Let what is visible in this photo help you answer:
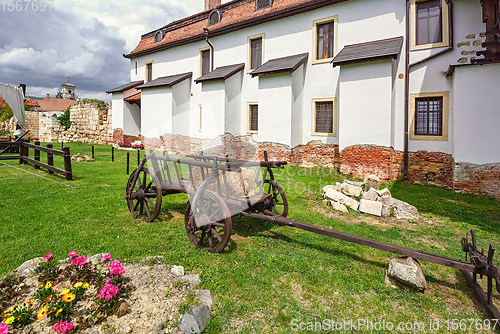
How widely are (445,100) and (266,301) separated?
9.97 meters

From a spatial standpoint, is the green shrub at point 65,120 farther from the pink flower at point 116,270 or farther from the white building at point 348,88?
the pink flower at point 116,270

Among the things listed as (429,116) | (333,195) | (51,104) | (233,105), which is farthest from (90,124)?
(51,104)

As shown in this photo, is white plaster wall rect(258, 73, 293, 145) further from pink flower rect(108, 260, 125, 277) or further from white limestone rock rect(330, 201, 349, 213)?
pink flower rect(108, 260, 125, 277)

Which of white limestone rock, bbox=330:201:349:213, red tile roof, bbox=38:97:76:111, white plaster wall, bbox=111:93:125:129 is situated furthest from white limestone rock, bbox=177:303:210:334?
red tile roof, bbox=38:97:76:111

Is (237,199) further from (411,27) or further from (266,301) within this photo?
(411,27)

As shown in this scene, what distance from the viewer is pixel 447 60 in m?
8.67

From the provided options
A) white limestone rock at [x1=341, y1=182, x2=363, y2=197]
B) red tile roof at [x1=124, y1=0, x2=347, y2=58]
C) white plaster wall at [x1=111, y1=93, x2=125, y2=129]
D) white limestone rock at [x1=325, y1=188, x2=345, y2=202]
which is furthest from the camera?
white plaster wall at [x1=111, y1=93, x2=125, y2=129]

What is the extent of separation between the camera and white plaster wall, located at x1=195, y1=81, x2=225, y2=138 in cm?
1363

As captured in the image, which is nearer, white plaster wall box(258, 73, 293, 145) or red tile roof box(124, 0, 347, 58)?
white plaster wall box(258, 73, 293, 145)

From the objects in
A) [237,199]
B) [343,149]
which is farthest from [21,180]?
[343,149]

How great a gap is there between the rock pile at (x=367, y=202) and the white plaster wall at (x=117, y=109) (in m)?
18.3

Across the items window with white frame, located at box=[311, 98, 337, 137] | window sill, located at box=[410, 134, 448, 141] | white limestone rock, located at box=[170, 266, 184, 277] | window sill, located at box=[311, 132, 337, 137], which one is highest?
window with white frame, located at box=[311, 98, 337, 137]

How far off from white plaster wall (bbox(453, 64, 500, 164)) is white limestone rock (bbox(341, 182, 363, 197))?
159 inches

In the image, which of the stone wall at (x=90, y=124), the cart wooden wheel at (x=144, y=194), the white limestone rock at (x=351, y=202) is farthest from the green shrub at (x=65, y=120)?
the white limestone rock at (x=351, y=202)
